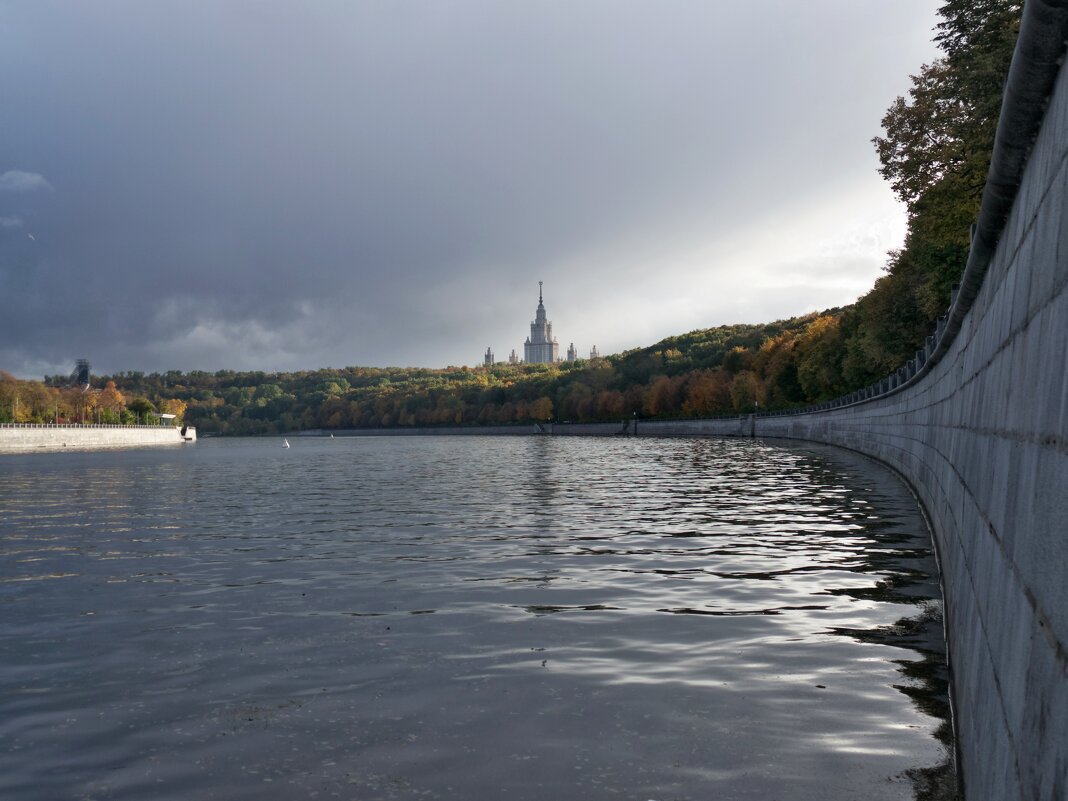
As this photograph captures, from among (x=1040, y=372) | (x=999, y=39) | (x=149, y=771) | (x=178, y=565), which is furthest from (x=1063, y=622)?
(x=999, y=39)

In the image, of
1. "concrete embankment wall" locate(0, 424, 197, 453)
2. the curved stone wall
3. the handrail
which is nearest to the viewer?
the curved stone wall

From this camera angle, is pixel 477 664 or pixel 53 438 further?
pixel 53 438

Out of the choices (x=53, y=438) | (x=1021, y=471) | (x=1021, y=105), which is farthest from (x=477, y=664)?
(x=53, y=438)

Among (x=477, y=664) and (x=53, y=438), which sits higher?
(x=477, y=664)

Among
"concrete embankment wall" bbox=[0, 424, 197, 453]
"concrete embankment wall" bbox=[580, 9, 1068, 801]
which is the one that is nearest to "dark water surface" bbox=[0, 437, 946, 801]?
"concrete embankment wall" bbox=[580, 9, 1068, 801]

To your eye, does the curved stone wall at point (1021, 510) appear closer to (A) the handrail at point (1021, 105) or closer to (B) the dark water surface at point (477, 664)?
(A) the handrail at point (1021, 105)

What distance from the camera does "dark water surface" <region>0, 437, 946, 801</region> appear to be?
7188mm

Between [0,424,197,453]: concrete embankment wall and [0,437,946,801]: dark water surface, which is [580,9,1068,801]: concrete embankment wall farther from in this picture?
[0,424,197,453]: concrete embankment wall

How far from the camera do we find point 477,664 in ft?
33.8

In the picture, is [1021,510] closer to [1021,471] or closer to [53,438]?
[1021,471]

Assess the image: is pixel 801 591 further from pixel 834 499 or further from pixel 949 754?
pixel 834 499

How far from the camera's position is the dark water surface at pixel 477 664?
23.6ft

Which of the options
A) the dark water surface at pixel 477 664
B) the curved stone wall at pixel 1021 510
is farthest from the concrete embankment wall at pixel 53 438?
the curved stone wall at pixel 1021 510

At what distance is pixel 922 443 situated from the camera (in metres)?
24.9
